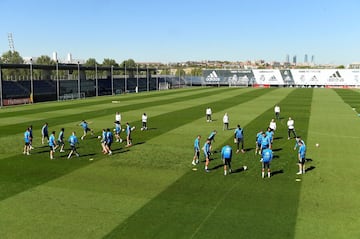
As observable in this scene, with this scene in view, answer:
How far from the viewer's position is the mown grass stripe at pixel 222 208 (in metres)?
11.2

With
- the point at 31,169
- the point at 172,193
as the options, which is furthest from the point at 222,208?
the point at 31,169

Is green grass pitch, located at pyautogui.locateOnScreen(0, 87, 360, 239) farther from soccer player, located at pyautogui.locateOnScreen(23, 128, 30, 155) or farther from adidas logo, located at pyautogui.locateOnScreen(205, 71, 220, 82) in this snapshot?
adidas logo, located at pyautogui.locateOnScreen(205, 71, 220, 82)

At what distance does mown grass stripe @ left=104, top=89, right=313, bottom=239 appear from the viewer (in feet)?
36.7

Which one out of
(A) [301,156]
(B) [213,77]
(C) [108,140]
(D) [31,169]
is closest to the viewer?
(A) [301,156]

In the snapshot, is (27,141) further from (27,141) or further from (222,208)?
(222,208)

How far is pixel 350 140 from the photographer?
86.5 ft

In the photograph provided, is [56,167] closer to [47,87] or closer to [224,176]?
[224,176]

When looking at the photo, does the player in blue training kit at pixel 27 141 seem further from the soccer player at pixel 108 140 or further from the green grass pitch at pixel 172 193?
the soccer player at pixel 108 140

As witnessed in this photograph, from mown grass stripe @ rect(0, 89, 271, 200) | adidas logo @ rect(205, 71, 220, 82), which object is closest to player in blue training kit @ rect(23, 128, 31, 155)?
mown grass stripe @ rect(0, 89, 271, 200)

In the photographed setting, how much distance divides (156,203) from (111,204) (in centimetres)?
168

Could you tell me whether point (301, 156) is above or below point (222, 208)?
above

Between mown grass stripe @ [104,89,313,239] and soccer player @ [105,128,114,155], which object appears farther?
soccer player @ [105,128,114,155]

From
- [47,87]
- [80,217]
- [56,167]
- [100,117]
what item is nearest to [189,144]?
[56,167]

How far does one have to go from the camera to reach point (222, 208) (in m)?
13.1
